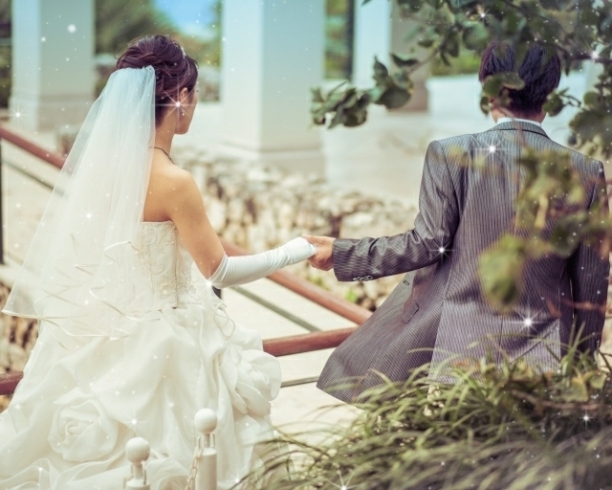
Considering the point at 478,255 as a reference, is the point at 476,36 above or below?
above

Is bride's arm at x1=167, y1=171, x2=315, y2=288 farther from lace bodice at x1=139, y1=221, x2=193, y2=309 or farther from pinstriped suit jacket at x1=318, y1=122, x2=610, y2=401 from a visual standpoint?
pinstriped suit jacket at x1=318, y1=122, x2=610, y2=401

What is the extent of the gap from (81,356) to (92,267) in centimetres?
25

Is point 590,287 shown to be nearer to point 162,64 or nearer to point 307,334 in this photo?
point 307,334

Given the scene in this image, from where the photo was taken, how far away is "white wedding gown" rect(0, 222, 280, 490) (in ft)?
8.77

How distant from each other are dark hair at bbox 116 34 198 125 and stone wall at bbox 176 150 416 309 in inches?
126

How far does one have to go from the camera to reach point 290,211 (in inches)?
277

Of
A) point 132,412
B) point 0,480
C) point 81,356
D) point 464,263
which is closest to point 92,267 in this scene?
point 81,356

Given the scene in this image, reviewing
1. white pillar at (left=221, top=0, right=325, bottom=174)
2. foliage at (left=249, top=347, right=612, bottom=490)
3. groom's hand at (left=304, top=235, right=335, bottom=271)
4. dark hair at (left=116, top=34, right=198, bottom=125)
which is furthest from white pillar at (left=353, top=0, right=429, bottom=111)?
foliage at (left=249, top=347, right=612, bottom=490)

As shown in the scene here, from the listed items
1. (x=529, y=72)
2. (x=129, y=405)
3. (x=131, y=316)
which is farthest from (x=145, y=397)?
(x=529, y=72)

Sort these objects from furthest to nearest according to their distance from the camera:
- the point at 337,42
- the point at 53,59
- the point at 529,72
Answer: the point at 337,42
the point at 53,59
the point at 529,72

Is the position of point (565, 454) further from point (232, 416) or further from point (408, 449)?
point (232, 416)

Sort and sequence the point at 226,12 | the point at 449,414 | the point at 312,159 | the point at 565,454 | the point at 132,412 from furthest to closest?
the point at 312,159 < the point at 226,12 < the point at 132,412 < the point at 449,414 < the point at 565,454

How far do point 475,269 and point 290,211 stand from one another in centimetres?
437

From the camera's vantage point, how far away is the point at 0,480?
272 centimetres
